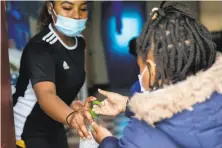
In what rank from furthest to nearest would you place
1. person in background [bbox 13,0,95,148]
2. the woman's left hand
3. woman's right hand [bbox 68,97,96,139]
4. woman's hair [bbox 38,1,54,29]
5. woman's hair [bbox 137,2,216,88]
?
woman's hair [bbox 38,1,54,29] < person in background [bbox 13,0,95,148] < woman's right hand [bbox 68,97,96,139] < the woman's left hand < woman's hair [bbox 137,2,216,88]

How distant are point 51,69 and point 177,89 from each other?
85 centimetres

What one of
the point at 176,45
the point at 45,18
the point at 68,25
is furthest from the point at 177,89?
the point at 45,18

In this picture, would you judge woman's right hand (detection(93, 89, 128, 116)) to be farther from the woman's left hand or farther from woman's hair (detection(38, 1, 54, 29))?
woman's hair (detection(38, 1, 54, 29))

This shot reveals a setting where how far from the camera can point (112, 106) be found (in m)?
1.84

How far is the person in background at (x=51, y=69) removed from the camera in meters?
2.18

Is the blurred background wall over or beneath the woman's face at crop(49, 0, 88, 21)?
beneath

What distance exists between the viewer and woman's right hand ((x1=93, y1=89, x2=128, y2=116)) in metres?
1.82

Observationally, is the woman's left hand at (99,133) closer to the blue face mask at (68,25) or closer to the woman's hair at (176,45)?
the woman's hair at (176,45)

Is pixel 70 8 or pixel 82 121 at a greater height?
pixel 70 8

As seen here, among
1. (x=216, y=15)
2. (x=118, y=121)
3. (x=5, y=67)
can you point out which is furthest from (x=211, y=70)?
(x=216, y=15)

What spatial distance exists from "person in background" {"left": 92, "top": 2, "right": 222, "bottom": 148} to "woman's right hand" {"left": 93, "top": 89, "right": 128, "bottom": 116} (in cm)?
33

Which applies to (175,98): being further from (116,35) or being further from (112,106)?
(116,35)

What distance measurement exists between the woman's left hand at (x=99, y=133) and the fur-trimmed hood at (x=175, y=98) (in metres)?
0.23

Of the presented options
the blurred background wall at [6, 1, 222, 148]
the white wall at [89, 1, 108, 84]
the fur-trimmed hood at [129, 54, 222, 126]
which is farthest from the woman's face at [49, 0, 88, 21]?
the white wall at [89, 1, 108, 84]
